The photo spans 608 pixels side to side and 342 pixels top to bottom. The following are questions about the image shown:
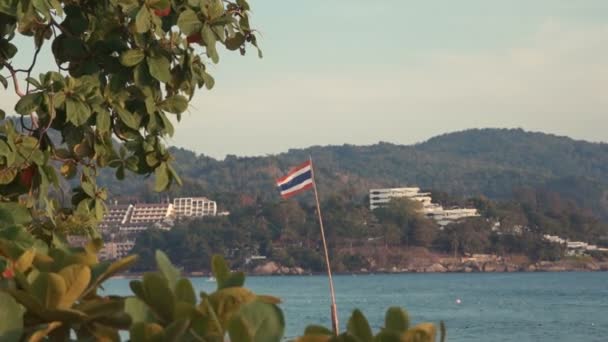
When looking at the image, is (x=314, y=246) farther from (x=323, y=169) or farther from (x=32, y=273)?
(x=32, y=273)

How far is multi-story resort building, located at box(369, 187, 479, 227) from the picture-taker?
112500 millimetres

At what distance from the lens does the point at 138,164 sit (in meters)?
3.81

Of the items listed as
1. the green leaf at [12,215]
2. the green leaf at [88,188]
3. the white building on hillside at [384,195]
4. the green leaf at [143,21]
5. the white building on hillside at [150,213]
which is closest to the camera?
the green leaf at [12,215]

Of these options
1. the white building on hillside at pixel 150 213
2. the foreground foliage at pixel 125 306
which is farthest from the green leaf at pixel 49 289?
the white building on hillside at pixel 150 213

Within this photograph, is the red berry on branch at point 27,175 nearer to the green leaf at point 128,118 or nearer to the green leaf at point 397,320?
the green leaf at point 128,118

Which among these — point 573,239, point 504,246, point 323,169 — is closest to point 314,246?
point 504,246

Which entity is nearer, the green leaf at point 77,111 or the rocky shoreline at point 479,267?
the green leaf at point 77,111

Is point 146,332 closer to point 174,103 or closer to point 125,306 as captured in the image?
point 125,306

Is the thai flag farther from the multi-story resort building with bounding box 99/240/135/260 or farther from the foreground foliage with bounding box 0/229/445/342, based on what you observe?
the multi-story resort building with bounding box 99/240/135/260

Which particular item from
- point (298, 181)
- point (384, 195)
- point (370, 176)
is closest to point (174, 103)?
point (298, 181)

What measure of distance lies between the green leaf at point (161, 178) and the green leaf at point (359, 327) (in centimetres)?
239

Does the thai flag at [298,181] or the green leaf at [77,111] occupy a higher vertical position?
the thai flag at [298,181]

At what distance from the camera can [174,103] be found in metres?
3.74

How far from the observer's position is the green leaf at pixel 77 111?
3445 mm
